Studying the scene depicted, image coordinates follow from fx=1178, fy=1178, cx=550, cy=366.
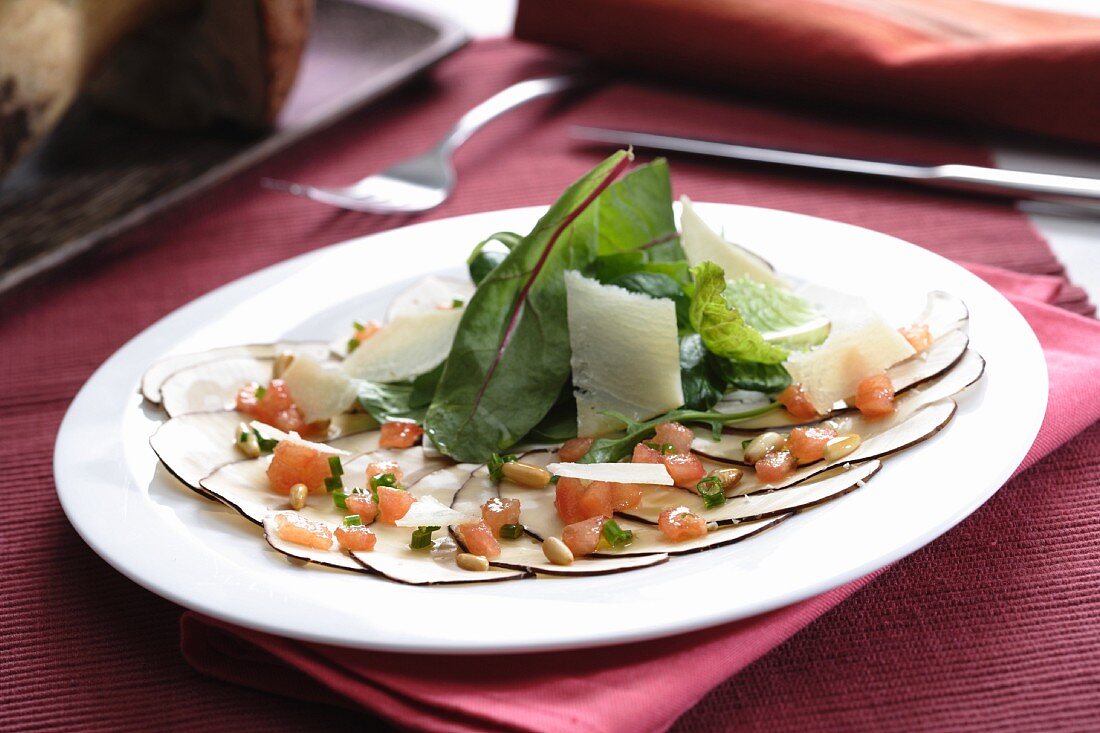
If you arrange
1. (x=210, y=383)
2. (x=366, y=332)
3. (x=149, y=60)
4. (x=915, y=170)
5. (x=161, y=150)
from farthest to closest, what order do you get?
(x=149, y=60)
(x=161, y=150)
(x=915, y=170)
(x=366, y=332)
(x=210, y=383)

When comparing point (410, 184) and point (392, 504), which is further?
point (410, 184)

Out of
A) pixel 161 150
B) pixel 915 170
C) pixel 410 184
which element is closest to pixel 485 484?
pixel 410 184

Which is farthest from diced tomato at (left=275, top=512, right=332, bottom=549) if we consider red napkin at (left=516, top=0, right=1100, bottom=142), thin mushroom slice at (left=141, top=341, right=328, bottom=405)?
red napkin at (left=516, top=0, right=1100, bottom=142)

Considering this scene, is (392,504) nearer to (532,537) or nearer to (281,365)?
(532,537)

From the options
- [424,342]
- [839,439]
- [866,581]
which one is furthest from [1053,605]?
[424,342]

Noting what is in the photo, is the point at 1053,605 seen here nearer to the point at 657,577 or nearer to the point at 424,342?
the point at 657,577

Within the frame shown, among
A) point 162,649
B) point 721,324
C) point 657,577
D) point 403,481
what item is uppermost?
point 721,324
